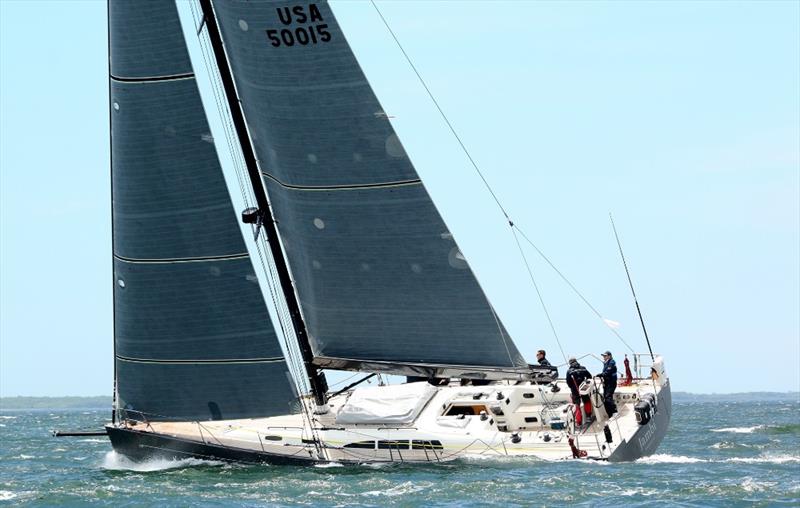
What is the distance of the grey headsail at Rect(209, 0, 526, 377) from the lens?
832 inches

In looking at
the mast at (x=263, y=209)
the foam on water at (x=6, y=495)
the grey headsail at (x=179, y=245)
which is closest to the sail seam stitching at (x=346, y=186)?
the mast at (x=263, y=209)

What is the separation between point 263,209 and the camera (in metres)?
21.9

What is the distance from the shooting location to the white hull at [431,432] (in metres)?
20.0

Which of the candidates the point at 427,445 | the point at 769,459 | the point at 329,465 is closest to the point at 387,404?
the point at 427,445

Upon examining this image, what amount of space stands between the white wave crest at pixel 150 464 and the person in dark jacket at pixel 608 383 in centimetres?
648

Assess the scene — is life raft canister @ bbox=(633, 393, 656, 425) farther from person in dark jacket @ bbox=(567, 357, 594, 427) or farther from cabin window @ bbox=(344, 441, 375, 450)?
cabin window @ bbox=(344, 441, 375, 450)

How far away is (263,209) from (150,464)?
15.5 feet

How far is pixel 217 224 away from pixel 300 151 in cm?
188

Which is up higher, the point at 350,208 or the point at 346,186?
the point at 346,186

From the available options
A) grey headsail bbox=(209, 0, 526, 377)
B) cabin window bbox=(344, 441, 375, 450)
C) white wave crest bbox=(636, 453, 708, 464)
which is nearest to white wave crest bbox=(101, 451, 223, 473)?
cabin window bbox=(344, 441, 375, 450)

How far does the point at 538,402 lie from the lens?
2170 cm

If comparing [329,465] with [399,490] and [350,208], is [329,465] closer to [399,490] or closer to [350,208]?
[399,490]

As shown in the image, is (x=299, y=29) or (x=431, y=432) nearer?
(x=431, y=432)

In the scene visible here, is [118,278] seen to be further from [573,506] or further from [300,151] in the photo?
[573,506]
